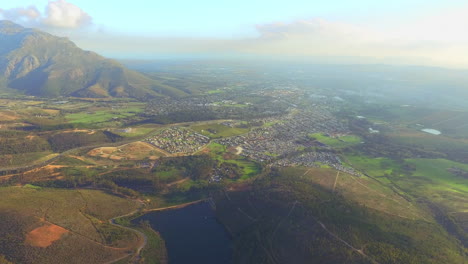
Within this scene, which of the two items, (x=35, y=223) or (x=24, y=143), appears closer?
(x=35, y=223)

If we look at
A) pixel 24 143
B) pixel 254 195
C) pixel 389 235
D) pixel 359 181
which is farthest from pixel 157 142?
pixel 389 235

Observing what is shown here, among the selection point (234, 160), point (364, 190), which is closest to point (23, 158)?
point (234, 160)

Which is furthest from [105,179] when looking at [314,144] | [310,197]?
[314,144]

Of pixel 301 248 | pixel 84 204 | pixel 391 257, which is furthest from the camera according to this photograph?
pixel 84 204

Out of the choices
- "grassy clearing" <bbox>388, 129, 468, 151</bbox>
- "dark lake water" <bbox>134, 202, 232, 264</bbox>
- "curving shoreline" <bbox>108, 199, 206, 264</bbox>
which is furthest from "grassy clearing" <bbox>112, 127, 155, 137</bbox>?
"grassy clearing" <bbox>388, 129, 468, 151</bbox>

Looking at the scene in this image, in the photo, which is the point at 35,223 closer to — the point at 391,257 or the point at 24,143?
the point at 24,143

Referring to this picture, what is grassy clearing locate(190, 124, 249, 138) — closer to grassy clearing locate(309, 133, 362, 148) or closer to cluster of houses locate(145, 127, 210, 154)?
cluster of houses locate(145, 127, 210, 154)

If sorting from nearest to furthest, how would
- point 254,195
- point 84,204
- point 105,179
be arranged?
1. point 84,204
2. point 254,195
3. point 105,179
